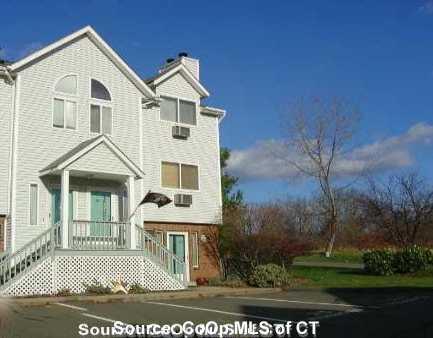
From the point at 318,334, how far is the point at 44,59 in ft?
50.9

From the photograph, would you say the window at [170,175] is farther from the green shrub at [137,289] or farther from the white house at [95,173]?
the green shrub at [137,289]

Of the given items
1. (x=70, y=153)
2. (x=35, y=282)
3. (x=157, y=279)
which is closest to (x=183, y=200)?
(x=157, y=279)

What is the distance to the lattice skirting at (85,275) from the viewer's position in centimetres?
1817

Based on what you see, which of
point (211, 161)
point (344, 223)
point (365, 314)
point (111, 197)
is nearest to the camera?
point (365, 314)

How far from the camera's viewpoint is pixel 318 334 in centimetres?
1074

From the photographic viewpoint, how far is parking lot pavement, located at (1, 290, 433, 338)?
11359 millimetres

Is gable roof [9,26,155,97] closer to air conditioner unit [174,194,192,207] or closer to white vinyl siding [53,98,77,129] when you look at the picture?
white vinyl siding [53,98,77,129]

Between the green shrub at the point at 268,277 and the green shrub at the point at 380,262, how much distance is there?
7311 millimetres

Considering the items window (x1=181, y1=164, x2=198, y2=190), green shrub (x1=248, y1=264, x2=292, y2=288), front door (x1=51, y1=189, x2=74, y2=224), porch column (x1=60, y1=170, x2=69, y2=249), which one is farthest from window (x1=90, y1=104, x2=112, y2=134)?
green shrub (x1=248, y1=264, x2=292, y2=288)

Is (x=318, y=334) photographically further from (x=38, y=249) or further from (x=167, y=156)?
(x=167, y=156)

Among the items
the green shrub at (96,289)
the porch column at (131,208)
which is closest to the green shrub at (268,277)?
the porch column at (131,208)

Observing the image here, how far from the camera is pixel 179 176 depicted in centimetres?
2566

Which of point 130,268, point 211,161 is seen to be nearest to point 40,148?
point 130,268

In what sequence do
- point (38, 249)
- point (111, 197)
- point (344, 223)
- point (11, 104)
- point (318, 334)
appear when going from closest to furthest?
point (318, 334) → point (38, 249) → point (11, 104) → point (111, 197) → point (344, 223)
